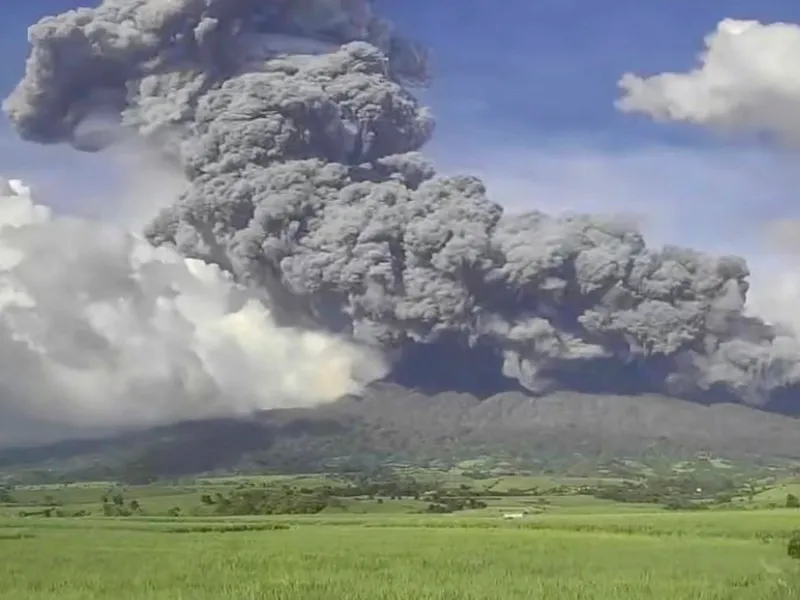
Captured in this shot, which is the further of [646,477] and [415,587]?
[646,477]

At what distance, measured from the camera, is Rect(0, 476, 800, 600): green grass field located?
23781 millimetres

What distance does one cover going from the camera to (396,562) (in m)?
31.0

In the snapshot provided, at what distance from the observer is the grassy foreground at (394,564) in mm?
23703

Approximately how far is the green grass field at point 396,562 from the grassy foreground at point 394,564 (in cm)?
4

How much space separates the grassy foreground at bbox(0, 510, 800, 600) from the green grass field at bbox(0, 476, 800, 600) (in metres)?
0.04

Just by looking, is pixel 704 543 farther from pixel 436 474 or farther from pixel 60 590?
pixel 436 474

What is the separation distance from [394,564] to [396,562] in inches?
24.9

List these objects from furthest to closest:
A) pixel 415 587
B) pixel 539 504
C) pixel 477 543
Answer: pixel 539 504, pixel 477 543, pixel 415 587

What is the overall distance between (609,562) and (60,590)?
14.8 m

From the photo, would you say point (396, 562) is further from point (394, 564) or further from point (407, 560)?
point (407, 560)

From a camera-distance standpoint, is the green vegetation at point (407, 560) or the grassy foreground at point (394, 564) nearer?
the grassy foreground at point (394, 564)

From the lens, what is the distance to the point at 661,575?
28.1 m

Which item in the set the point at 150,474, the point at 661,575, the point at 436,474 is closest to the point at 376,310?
the point at 436,474

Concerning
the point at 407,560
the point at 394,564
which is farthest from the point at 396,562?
the point at 407,560
